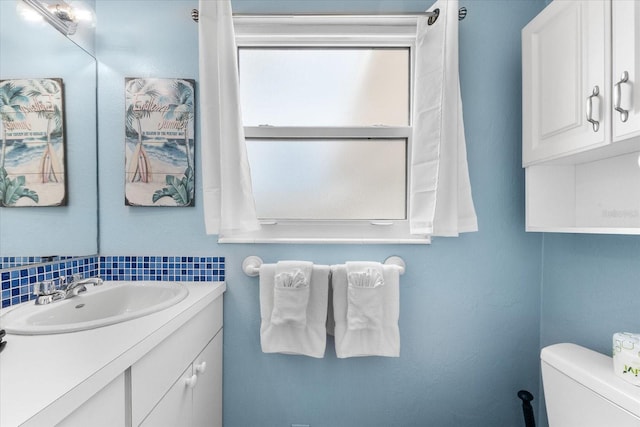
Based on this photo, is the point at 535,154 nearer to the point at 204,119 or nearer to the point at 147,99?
the point at 204,119

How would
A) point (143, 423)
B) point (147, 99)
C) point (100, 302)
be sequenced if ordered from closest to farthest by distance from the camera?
point (143, 423), point (100, 302), point (147, 99)

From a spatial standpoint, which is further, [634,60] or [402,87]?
[402,87]

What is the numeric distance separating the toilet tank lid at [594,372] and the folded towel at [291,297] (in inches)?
33.8

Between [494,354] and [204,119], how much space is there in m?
1.54

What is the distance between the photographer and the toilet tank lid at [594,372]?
798 millimetres

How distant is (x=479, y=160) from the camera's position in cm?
132

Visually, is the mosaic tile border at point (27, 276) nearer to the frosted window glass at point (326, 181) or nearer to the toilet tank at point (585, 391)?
the frosted window glass at point (326, 181)

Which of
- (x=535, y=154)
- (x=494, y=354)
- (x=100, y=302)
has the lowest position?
(x=494, y=354)

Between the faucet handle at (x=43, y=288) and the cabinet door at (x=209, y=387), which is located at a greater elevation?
the faucet handle at (x=43, y=288)

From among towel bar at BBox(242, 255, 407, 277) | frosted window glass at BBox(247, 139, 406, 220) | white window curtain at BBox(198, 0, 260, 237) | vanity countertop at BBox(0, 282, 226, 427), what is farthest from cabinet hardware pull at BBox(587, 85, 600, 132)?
vanity countertop at BBox(0, 282, 226, 427)

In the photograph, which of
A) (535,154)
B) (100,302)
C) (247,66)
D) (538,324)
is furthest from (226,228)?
(538,324)

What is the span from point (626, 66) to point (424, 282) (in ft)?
3.03

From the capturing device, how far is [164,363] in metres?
0.80

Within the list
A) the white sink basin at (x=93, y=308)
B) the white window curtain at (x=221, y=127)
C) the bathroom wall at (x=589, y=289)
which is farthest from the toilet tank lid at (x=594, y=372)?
the white sink basin at (x=93, y=308)
